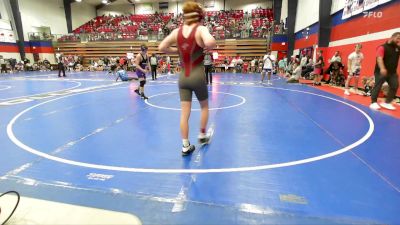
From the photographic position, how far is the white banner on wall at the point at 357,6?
33.3 feet

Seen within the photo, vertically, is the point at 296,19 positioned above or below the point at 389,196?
above

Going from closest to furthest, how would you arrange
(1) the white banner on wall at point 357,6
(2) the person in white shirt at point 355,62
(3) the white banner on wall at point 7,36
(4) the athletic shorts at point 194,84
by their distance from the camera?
(4) the athletic shorts at point 194,84 → (2) the person in white shirt at point 355,62 → (1) the white banner on wall at point 357,6 → (3) the white banner on wall at point 7,36

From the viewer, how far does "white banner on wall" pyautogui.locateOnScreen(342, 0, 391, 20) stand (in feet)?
33.3

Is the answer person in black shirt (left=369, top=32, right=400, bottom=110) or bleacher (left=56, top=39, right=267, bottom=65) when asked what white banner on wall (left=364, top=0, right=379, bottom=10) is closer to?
person in black shirt (left=369, top=32, right=400, bottom=110)

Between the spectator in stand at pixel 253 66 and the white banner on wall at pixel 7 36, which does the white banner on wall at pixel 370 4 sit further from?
the white banner on wall at pixel 7 36

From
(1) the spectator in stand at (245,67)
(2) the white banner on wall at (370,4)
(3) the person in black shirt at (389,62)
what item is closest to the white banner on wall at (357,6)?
(2) the white banner on wall at (370,4)

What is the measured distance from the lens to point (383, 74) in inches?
241

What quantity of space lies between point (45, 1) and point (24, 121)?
103ft

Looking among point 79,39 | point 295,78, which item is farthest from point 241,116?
point 79,39

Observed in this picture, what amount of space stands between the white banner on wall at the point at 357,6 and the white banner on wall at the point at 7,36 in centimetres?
2947

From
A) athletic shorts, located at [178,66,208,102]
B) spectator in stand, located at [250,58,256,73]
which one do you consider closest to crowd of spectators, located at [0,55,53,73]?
spectator in stand, located at [250,58,256,73]

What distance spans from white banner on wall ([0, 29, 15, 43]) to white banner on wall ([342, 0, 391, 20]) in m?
29.5

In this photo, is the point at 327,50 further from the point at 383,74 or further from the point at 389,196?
the point at 389,196

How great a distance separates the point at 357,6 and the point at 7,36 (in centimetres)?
3041
